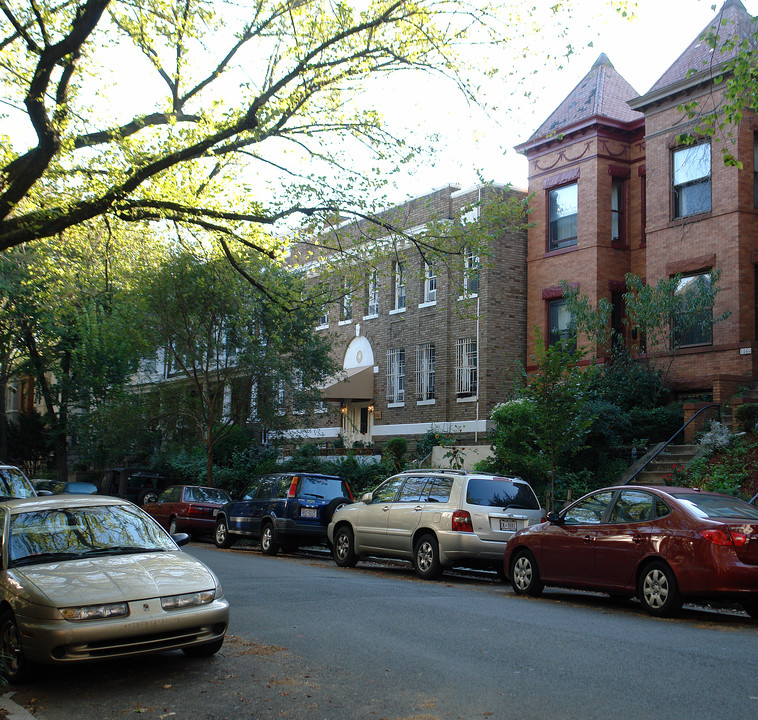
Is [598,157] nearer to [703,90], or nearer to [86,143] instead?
[703,90]

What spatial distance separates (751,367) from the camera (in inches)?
843

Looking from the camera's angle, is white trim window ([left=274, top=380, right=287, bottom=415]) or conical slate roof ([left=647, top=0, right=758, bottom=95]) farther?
white trim window ([left=274, top=380, right=287, bottom=415])

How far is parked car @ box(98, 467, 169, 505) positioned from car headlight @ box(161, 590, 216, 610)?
2164 centimetres

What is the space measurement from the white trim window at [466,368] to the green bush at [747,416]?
32.9 ft

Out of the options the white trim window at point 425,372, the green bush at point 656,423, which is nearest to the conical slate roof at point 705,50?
the green bush at point 656,423

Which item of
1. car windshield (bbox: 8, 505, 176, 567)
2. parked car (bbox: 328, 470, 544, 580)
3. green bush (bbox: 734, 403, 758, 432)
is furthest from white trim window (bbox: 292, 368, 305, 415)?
car windshield (bbox: 8, 505, 176, 567)

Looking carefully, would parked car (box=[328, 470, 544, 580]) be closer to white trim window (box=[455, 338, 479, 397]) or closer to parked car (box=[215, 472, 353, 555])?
parked car (box=[215, 472, 353, 555])

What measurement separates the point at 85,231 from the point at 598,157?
15.1m

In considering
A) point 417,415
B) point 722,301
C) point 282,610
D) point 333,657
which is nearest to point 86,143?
point 282,610

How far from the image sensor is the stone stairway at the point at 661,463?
63.7 feet

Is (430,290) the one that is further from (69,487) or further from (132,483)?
(69,487)

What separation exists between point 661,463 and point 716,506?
9.75 meters

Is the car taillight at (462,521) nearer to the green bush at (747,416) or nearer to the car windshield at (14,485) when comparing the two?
the car windshield at (14,485)

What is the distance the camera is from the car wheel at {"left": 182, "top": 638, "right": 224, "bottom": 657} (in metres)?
7.47
